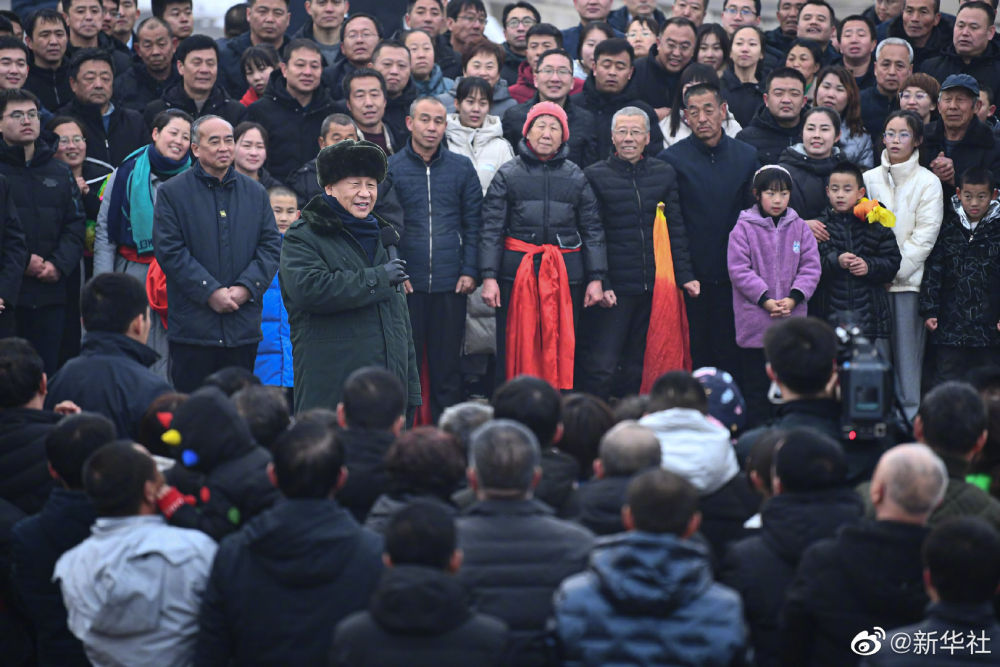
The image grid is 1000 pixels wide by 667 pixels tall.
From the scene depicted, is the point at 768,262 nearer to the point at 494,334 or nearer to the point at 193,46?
the point at 494,334

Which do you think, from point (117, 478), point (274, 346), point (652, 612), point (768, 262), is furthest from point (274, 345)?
point (652, 612)

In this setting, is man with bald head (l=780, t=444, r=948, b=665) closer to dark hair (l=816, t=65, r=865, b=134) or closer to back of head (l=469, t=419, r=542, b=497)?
back of head (l=469, t=419, r=542, b=497)

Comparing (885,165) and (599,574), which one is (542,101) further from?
(599,574)

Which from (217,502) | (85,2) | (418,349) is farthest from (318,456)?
(85,2)

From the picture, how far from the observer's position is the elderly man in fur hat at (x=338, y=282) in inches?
262

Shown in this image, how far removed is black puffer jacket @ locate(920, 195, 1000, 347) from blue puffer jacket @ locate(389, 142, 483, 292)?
2.93 metres

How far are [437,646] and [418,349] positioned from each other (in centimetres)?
520

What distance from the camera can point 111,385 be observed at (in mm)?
5508

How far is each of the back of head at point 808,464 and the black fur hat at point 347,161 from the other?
123 inches

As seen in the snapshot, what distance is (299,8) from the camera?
38.8 feet

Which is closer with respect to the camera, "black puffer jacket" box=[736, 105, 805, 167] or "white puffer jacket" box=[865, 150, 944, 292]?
"white puffer jacket" box=[865, 150, 944, 292]

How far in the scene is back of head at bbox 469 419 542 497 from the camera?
3979 millimetres

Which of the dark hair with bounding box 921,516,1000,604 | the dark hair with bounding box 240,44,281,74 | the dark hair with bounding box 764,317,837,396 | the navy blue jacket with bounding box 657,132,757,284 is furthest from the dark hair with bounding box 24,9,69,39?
the dark hair with bounding box 921,516,1000,604

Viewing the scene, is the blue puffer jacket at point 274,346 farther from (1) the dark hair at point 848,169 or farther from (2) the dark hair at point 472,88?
(1) the dark hair at point 848,169
